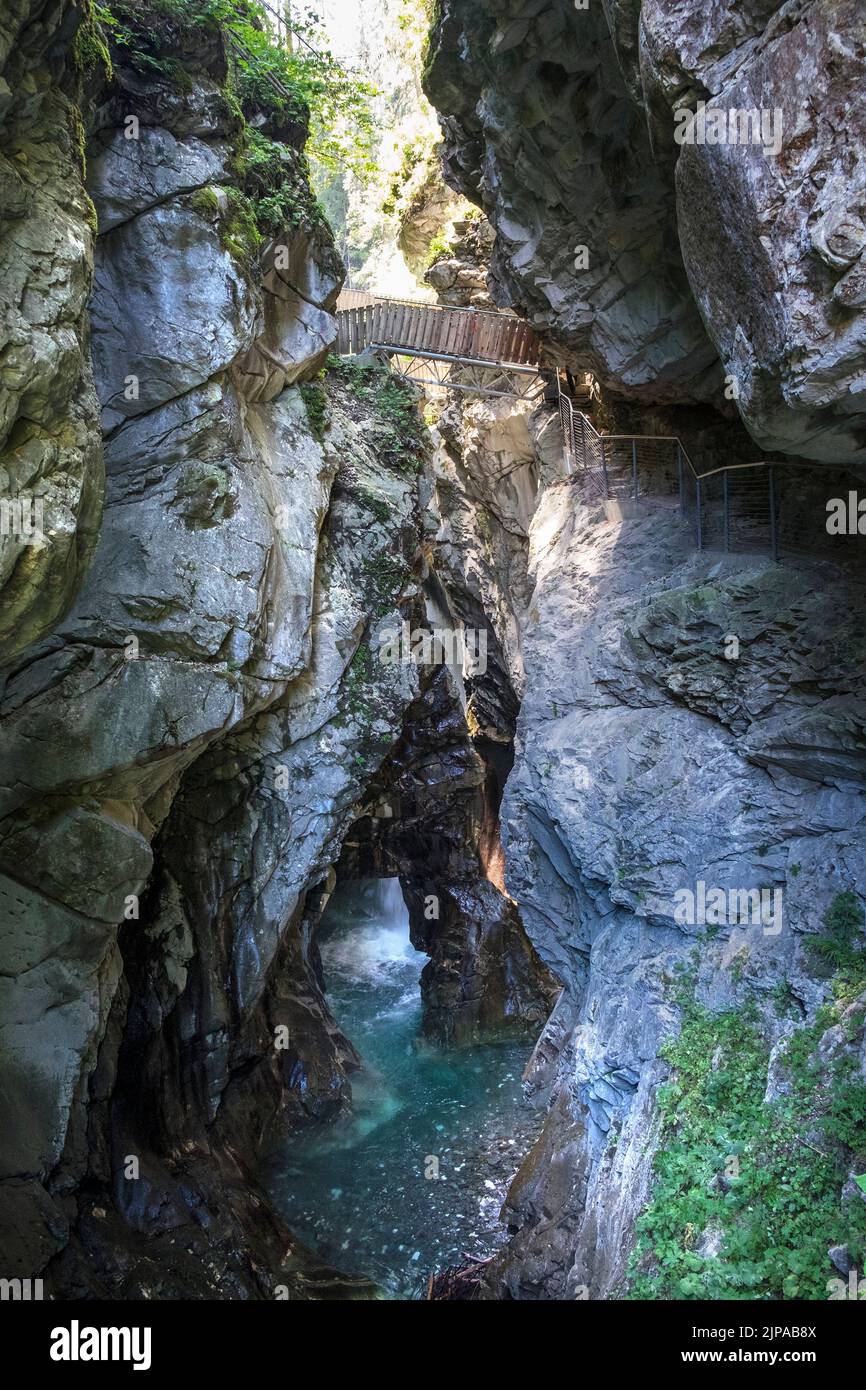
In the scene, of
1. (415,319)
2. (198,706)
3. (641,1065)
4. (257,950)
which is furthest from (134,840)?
(415,319)

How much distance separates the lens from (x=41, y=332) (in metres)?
7.46

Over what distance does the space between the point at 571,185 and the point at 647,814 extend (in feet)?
29.5

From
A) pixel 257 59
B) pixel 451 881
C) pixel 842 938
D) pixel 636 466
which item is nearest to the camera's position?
pixel 842 938

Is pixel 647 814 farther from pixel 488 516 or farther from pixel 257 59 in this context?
pixel 488 516

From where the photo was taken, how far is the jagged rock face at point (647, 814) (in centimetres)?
1045

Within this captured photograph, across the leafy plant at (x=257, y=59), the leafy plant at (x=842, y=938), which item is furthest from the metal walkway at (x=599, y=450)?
the leafy plant at (x=842, y=938)

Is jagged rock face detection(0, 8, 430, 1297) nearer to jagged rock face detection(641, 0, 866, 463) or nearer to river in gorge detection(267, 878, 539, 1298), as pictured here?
river in gorge detection(267, 878, 539, 1298)

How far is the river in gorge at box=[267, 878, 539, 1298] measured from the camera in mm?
14570

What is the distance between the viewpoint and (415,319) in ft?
63.3

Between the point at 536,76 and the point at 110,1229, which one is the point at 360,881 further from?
the point at 536,76

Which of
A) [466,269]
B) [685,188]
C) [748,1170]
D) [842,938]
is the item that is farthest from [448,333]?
[748,1170]

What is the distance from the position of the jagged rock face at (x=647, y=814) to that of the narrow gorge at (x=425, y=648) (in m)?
0.06

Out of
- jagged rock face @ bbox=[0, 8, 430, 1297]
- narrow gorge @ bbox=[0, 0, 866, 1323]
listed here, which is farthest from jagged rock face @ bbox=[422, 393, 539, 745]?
jagged rock face @ bbox=[0, 8, 430, 1297]

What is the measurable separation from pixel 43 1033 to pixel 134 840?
8.14 feet
